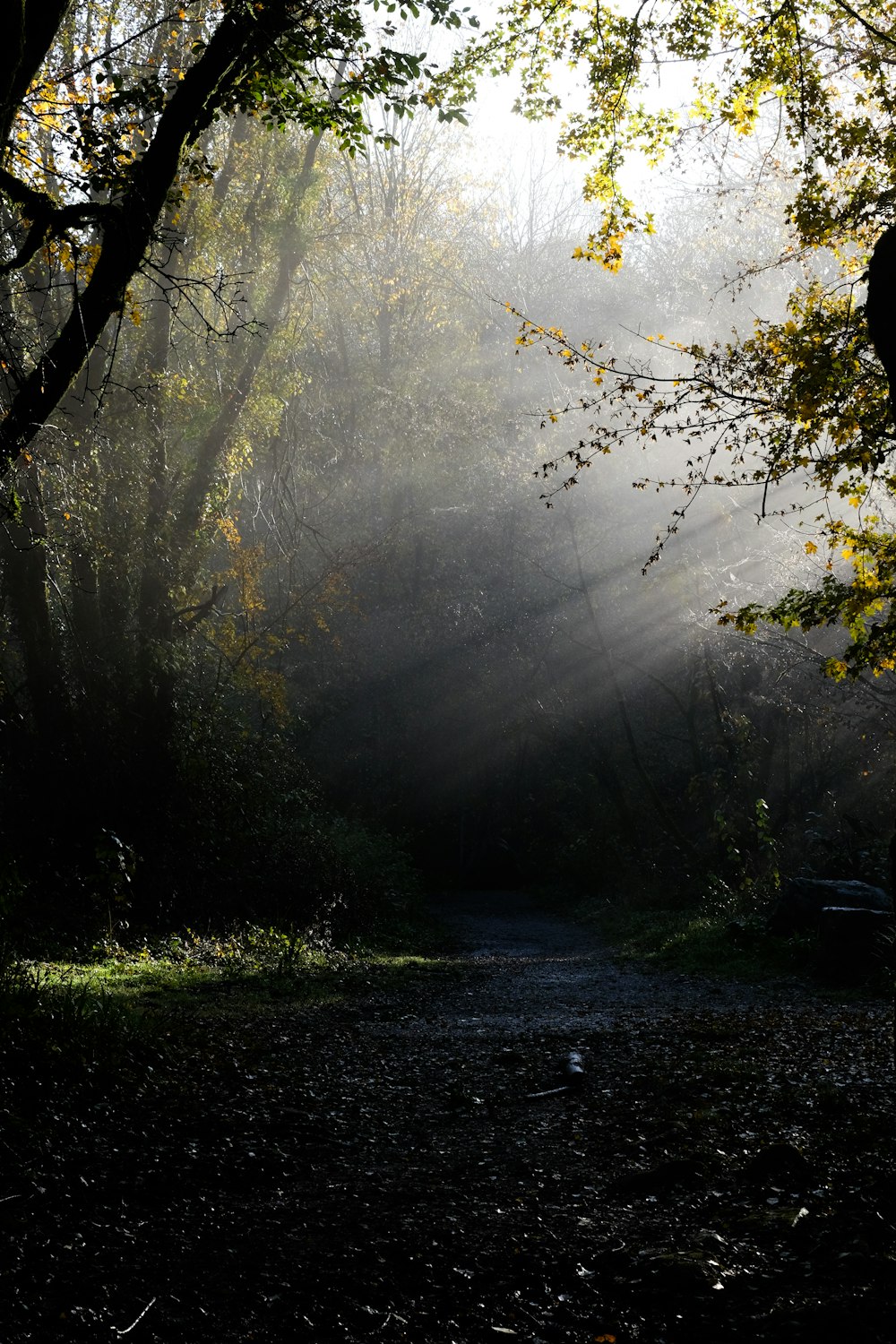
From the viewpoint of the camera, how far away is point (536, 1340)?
3.04 metres

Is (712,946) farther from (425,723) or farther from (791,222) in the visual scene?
(425,723)

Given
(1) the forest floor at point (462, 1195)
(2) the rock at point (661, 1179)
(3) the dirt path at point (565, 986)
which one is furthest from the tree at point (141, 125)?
(3) the dirt path at point (565, 986)

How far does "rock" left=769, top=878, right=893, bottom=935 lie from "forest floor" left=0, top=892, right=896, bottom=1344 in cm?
409

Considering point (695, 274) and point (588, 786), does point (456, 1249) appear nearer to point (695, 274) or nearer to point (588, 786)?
point (588, 786)

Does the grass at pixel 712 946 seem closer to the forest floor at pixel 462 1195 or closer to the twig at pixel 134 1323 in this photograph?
the forest floor at pixel 462 1195

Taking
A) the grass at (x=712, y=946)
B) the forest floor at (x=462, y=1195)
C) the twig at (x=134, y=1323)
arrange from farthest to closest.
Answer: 1. the grass at (x=712, y=946)
2. the forest floor at (x=462, y=1195)
3. the twig at (x=134, y=1323)

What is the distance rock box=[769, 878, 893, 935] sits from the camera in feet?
37.7

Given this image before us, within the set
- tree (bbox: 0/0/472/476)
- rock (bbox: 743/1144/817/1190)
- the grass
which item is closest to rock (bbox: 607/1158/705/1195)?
rock (bbox: 743/1144/817/1190)

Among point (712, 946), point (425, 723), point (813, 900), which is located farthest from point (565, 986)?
point (425, 723)

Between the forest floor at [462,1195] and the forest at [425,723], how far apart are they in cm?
3

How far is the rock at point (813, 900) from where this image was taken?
11484mm

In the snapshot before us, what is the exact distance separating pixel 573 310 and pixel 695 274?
13.7 ft

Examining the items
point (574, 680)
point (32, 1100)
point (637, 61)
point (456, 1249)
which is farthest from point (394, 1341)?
point (574, 680)

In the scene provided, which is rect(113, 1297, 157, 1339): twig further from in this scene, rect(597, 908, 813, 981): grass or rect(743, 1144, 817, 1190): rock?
rect(597, 908, 813, 981): grass
